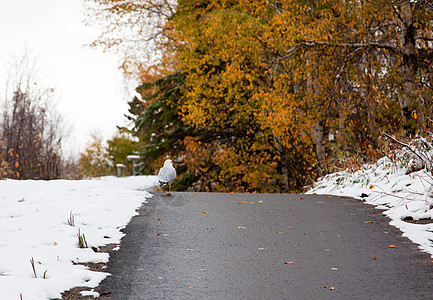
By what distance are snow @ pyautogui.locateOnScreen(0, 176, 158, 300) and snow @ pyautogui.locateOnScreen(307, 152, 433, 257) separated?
3.86 meters

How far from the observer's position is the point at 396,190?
318 inches

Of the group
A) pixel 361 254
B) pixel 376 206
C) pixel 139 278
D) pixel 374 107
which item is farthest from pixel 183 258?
pixel 374 107

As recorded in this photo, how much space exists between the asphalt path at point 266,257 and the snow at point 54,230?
321 millimetres

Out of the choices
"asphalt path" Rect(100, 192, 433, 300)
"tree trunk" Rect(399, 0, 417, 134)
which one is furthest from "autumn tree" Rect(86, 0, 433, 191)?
"asphalt path" Rect(100, 192, 433, 300)

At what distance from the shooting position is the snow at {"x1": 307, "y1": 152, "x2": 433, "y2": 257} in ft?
19.5

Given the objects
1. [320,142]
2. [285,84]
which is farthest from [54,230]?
[320,142]

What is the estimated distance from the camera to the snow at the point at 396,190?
594cm

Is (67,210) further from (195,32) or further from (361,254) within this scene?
(195,32)

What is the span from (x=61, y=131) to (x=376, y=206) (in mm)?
12287

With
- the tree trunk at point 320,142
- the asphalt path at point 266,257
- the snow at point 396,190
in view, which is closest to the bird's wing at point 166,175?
the asphalt path at point 266,257

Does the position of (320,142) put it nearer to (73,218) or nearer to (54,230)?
(73,218)

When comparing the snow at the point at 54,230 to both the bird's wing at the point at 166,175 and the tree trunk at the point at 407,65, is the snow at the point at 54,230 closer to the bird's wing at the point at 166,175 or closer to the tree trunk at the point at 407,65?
the bird's wing at the point at 166,175

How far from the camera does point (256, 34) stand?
14422 millimetres

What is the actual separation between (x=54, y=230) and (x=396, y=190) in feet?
19.3
